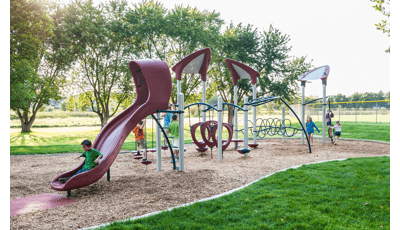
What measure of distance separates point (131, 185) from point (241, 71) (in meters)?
7.69

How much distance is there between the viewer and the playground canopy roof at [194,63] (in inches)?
386

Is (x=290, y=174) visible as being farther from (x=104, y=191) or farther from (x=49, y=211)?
(x=49, y=211)

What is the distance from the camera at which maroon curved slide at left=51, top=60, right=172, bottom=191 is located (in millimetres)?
5598

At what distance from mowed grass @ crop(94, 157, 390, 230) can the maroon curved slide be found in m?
2.23

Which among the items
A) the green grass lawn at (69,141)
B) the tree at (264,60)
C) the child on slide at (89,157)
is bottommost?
the green grass lawn at (69,141)

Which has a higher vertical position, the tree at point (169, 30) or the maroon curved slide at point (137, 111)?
the tree at point (169, 30)

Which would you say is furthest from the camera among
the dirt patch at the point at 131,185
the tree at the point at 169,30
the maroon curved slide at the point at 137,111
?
the tree at the point at 169,30

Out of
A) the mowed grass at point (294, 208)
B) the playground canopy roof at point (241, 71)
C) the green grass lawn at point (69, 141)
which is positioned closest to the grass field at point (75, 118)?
the green grass lawn at point (69, 141)

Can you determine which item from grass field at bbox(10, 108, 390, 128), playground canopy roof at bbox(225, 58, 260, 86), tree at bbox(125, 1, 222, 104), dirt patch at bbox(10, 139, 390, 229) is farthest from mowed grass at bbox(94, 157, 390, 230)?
grass field at bbox(10, 108, 390, 128)

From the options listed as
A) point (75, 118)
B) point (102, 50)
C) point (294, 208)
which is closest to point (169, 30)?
point (102, 50)

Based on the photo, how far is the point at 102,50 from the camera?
23.3 metres

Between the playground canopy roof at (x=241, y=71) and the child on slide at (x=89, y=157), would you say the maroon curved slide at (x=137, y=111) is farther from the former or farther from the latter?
the playground canopy roof at (x=241, y=71)

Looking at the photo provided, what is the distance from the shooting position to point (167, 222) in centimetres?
372

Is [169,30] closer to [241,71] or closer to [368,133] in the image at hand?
[241,71]
